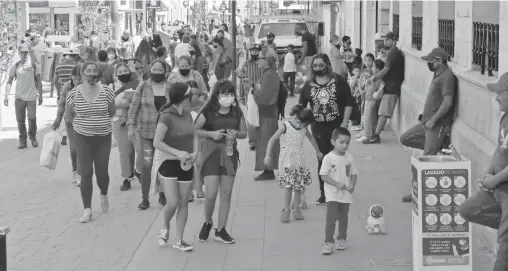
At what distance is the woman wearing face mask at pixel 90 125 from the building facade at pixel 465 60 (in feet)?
12.9

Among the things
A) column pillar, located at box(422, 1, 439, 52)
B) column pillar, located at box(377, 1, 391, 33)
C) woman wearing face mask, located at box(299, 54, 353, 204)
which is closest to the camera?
woman wearing face mask, located at box(299, 54, 353, 204)

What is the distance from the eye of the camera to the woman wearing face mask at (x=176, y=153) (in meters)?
9.79

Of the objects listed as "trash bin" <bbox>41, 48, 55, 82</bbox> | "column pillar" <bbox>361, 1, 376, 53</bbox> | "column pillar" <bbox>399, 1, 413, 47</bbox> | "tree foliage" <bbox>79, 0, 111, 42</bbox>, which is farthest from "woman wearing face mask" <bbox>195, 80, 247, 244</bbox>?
"tree foliage" <bbox>79, 0, 111, 42</bbox>

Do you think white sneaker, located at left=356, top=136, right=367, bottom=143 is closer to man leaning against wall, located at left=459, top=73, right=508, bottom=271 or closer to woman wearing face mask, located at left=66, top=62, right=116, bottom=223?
woman wearing face mask, located at left=66, top=62, right=116, bottom=223

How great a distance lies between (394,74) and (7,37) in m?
11.2

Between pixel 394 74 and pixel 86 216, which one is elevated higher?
pixel 394 74

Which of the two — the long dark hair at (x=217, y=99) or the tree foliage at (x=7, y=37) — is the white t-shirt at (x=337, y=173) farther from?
the tree foliage at (x=7, y=37)

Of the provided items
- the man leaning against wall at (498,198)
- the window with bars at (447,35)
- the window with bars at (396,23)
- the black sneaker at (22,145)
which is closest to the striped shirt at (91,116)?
the man leaning against wall at (498,198)

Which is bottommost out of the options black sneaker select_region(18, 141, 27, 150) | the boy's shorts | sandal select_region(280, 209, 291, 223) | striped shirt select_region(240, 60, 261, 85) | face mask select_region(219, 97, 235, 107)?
black sneaker select_region(18, 141, 27, 150)

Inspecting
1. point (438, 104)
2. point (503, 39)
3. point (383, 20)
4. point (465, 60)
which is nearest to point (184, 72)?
point (438, 104)

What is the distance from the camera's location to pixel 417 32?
60.8 feet

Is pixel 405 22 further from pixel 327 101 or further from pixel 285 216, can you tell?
pixel 285 216

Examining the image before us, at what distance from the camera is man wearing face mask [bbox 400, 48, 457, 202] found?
11180mm

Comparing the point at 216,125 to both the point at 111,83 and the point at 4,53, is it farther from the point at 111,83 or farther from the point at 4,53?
the point at 4,53
